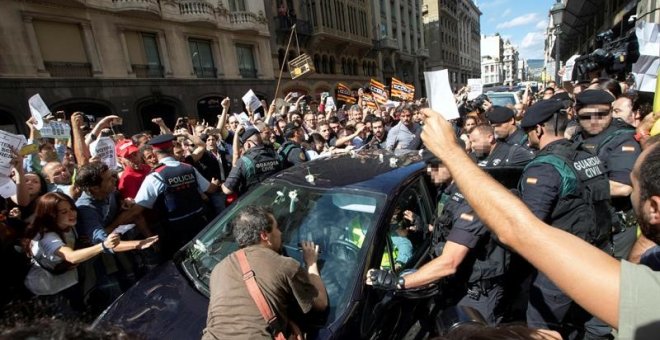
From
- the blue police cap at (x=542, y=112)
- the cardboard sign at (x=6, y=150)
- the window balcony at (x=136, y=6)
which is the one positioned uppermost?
the window balcony at (x=136, y=6)

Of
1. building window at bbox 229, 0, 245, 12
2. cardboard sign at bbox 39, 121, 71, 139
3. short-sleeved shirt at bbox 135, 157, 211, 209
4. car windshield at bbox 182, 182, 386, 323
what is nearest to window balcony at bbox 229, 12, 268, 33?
building window at bbox 229, 0, 245, 12

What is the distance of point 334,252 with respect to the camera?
83.9 inches

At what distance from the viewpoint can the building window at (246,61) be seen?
18086 millimetres

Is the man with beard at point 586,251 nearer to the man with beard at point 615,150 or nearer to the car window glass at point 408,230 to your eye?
the car window glass at point 408,230

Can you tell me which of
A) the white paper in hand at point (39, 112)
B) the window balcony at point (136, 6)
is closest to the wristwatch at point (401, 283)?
the white paper in hand at point (39, 112)

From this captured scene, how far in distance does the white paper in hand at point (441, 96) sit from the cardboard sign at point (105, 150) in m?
3.81

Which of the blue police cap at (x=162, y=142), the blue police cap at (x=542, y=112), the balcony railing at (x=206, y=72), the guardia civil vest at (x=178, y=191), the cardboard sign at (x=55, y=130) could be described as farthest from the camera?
the balcony railing at (x=206, y=72)

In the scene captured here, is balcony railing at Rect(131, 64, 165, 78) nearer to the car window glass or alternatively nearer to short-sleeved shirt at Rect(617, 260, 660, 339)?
the car window glass

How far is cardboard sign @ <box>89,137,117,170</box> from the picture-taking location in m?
3.86

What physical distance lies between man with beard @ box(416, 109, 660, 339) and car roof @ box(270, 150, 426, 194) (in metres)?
1.27

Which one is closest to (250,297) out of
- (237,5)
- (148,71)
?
(148,71)

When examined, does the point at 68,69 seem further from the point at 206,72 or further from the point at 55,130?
the point at 55,130

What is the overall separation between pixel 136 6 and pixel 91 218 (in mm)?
13437

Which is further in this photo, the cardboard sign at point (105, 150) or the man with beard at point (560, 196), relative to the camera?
the cardboard sign at point (105, 150)
